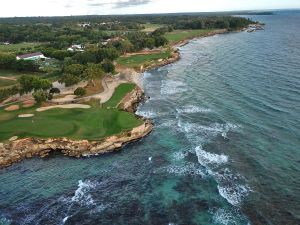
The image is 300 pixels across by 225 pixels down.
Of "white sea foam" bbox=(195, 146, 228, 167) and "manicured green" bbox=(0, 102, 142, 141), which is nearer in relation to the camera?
"white sea foam" bbox=(195, 146, 228, 167)

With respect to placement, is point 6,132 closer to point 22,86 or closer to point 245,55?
point 22,86

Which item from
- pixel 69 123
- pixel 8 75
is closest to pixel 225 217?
pixel 69 123

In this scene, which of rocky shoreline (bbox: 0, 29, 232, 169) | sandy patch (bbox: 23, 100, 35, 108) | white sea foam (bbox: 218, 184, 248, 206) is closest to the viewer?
white sea foam (bbox: 218, 184, 248, 206)

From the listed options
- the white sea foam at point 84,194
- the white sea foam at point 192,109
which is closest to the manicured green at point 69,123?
the white sea foam at point 192,109

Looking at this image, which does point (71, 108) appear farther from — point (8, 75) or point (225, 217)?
point (8, 75)

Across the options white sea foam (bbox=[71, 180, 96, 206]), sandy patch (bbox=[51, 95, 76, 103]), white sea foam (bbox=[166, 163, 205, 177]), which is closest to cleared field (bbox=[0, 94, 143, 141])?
sandy patch (bbox=[51, 95, 76, 103])

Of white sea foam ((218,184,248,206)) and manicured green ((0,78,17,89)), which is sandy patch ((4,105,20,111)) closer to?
manicured green ((0,78,17,89))

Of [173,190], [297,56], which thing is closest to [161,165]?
[173,190]

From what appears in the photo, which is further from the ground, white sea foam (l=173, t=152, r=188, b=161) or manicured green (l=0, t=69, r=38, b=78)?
white sea foam (l=173, t=152, r=188, b=161)
